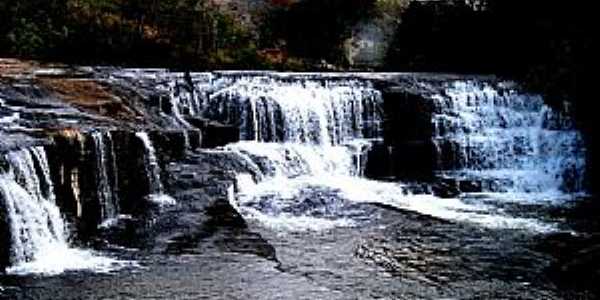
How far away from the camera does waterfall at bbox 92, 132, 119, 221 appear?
14.9 m

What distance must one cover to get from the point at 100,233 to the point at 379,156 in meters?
8.51

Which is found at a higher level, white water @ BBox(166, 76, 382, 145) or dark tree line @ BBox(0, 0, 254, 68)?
dark tree line @ BBox(0, 0, 254, 68)

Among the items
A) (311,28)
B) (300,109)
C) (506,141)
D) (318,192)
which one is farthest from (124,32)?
(318,192)

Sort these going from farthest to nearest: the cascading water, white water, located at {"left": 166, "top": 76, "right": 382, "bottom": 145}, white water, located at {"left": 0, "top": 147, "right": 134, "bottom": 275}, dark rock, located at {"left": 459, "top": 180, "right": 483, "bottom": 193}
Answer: white water, located at {"left": 166, "top": 76, "right": 382, "bottom": 145} < dark rock, located at {"left": 459, "top": 180, "right": 483, "bottom": 193} < the cascading water < white water, located at {"left": 0, "top": 147, "right": 134, "bottom": 275}

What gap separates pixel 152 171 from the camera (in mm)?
16188

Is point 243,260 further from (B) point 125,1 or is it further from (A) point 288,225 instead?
(B) point 125,1

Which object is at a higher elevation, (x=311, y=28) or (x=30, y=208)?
(x=311, y=28)

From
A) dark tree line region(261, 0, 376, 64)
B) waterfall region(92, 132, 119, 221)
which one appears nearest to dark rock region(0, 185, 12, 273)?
waterfall region(92, 132, 119, 221)

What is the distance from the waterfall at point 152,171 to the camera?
16.0m

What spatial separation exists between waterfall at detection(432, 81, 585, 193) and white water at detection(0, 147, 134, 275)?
9845 millimetres

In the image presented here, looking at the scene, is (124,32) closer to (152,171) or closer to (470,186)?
(470,186)

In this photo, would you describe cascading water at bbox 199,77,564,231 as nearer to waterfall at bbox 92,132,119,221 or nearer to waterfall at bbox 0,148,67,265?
waterfall at bbox 92,132,119,221

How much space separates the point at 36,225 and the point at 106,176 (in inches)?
81.3

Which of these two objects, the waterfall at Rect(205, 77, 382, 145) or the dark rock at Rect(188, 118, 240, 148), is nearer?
the dark rock at Rect(188, 118, 240, 148)
